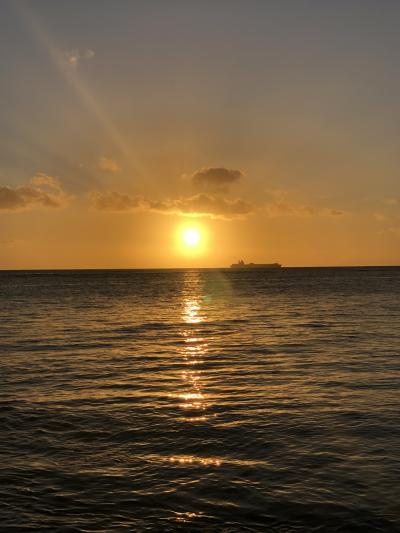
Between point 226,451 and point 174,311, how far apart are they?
5333 cm

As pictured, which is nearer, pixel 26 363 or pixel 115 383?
pixel 115 383

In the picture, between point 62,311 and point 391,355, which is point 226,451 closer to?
point 391,355

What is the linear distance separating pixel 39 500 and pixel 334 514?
6.12 m

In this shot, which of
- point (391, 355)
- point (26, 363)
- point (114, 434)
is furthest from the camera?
point (391, 355)

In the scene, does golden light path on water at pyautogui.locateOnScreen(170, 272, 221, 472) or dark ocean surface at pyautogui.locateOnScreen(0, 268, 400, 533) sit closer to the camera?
dark ocean surface at pyautogui.locateOnScreen(0, 268, 400, 533)

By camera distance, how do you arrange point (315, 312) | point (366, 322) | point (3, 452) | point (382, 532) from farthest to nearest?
point (315, 312), point (366, 322), point (3, 452), point (382, 532)

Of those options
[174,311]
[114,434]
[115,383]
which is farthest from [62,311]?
[114,434]

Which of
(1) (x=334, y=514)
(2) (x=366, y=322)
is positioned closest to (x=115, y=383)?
(1) (x=334, y=514)

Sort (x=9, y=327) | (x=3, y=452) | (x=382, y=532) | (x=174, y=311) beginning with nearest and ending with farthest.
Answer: (x=382, y=532), (x=3, y=452), (x=9, y=327), (x=174, y=311)

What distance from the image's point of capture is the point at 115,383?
2327 cm

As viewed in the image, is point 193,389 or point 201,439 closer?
point 201,439

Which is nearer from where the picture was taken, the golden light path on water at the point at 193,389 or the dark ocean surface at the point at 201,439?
the dark ocean surface at the point at 201,439

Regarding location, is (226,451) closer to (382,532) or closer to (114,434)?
(114,434)

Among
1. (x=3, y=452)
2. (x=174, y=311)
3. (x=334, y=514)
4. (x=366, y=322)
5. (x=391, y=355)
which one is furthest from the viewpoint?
(x=174, y=311)
